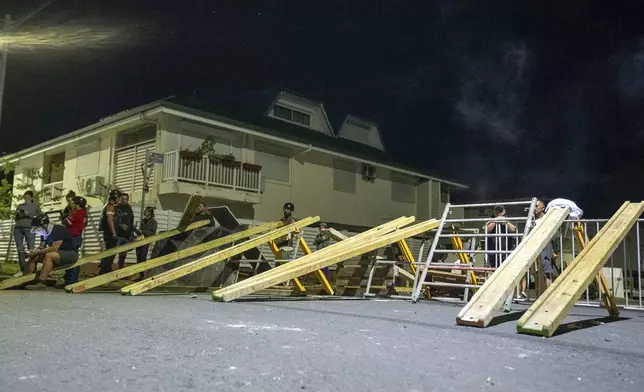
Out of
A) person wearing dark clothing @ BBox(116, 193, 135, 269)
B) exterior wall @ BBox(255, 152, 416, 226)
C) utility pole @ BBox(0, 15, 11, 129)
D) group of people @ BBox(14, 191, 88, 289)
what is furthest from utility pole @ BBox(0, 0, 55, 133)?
exterior wall @ BBox(255, 152, 416, 226)

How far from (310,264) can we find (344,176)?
19.6 metres

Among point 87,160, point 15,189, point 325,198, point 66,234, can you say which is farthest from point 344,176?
point 66,234

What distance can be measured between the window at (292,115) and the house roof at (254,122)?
47 centimetres

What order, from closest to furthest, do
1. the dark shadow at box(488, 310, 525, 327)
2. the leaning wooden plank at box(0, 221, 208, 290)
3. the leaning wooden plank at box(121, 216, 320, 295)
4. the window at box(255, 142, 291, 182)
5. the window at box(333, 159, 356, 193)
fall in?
the dark shadow at box(488, 310, 525, 327) → the leaning wooden plank at box(121, 216, 320, 295) → the leaning wooden plank at box(0, 221, 208, 290) → the window at box(255, 142, 291, 182) → the window at box(333, 159, 356, 193)

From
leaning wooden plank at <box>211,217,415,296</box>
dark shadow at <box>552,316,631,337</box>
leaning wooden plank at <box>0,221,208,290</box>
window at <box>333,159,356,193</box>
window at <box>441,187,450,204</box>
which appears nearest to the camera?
dark shadow at <box>552,316,631,337</box>

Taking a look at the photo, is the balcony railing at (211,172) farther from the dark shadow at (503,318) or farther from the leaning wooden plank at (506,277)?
Answer: the dark shadow at (503,318)

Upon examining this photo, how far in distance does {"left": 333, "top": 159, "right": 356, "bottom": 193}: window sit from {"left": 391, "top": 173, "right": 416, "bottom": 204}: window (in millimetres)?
3055

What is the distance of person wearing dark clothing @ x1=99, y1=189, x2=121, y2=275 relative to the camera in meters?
9.74

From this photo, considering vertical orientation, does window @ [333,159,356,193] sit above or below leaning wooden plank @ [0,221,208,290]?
above

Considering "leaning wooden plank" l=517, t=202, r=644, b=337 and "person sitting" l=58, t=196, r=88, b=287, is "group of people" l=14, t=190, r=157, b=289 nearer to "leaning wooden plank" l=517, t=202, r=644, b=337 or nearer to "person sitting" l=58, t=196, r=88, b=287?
"person sitting" l=58, t=196, r=88, b=287

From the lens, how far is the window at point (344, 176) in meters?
26.0

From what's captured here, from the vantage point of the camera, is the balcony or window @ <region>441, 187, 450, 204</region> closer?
the balcony

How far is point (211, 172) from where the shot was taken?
2028 centimetres

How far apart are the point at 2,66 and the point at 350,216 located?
17.3 m
